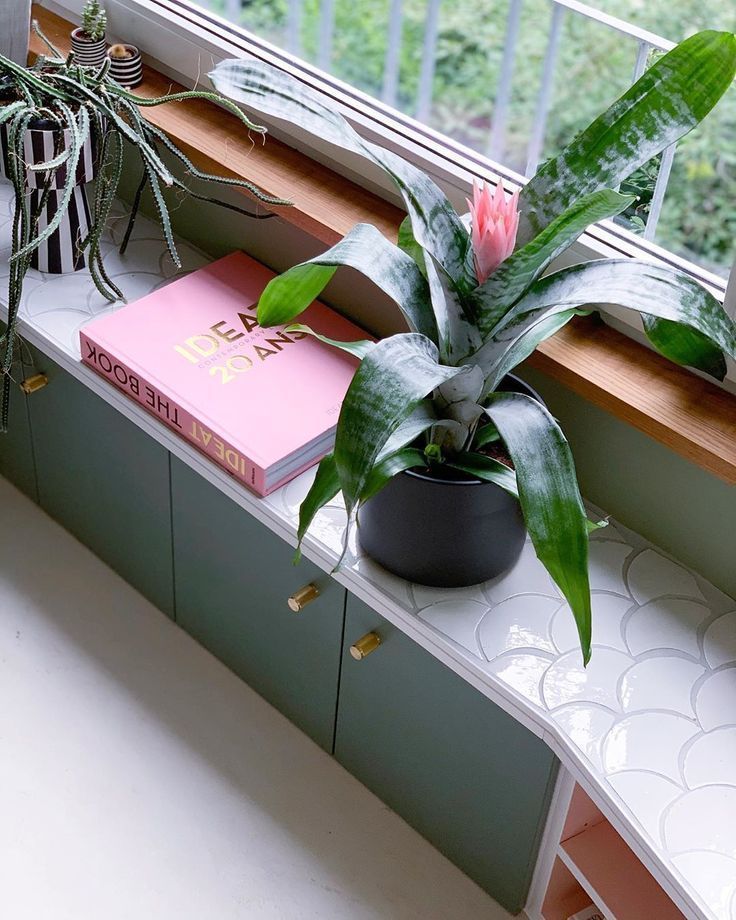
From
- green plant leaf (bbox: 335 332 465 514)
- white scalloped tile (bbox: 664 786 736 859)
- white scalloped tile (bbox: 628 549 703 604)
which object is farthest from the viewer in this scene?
white scalloped tile (bbox: 628 549 703 604)

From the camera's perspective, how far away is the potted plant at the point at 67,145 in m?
1.28

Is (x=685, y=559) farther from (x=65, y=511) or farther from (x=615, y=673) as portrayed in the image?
(x=65, y=511)

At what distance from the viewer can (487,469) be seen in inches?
41.8

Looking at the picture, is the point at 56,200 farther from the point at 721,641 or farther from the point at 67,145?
the point at 721,641

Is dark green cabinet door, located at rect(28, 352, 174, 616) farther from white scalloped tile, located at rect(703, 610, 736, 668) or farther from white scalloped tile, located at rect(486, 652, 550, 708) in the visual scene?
white scalloped tile, located at rect(703, 610, 736, 668)

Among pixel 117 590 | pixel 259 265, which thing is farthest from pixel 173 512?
pixel 259 265

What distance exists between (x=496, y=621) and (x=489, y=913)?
1.25ft

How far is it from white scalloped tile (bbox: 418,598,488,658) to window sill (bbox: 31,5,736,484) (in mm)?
252

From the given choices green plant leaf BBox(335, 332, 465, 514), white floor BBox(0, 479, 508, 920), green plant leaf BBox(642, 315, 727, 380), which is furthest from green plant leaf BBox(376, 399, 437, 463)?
white floor BBox(0, 479, 508, 920)

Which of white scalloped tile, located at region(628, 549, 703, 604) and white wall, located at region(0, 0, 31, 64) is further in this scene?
white wall, located at region(0, 0, 31, 64)

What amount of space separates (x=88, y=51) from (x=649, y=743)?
3.69 ft

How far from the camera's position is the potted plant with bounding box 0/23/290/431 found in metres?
1.28

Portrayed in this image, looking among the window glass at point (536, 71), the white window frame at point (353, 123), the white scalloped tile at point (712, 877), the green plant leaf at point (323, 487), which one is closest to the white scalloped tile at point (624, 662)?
the white scalloped tile at point (712, 877)

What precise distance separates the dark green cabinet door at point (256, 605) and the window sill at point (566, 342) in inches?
13.7
